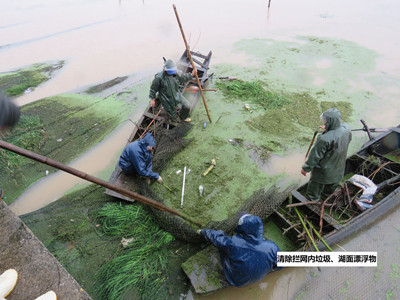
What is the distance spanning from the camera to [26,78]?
8.57m

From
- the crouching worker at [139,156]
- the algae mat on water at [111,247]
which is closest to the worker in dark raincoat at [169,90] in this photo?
the crouching worker at [139,156]

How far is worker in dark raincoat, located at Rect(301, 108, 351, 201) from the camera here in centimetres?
330

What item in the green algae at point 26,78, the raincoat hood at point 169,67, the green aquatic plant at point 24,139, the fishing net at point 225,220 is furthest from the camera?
the green algae at point 26,78

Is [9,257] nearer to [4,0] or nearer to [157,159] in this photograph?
[157,159]

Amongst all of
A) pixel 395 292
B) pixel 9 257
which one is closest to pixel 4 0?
pixel 9 257

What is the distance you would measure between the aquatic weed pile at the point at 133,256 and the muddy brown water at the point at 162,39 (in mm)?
954

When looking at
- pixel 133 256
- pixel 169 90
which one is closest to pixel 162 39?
pixel 169 90

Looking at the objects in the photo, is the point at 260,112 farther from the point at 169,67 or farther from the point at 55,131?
the point at 55,131

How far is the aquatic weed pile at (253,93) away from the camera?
23.0ft

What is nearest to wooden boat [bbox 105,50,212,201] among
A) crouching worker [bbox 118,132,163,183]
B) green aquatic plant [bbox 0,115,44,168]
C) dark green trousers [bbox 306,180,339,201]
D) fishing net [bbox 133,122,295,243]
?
crouching worker [bbox 118,132,163,183]

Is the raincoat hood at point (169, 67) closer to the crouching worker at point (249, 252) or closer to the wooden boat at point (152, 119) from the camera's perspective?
the wooden boat at point (152, 119)

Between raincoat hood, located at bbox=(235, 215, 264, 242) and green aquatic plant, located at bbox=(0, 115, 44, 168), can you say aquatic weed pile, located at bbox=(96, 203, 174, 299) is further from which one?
green aquatic plant, located at bbox=(0, 115, 44, 168)

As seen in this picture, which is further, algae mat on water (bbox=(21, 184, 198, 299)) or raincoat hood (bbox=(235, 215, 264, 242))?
algae mat on water (bbox=(21, 184, 198, 299))

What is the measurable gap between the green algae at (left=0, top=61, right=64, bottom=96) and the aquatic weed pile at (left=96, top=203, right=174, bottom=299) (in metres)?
6.85
